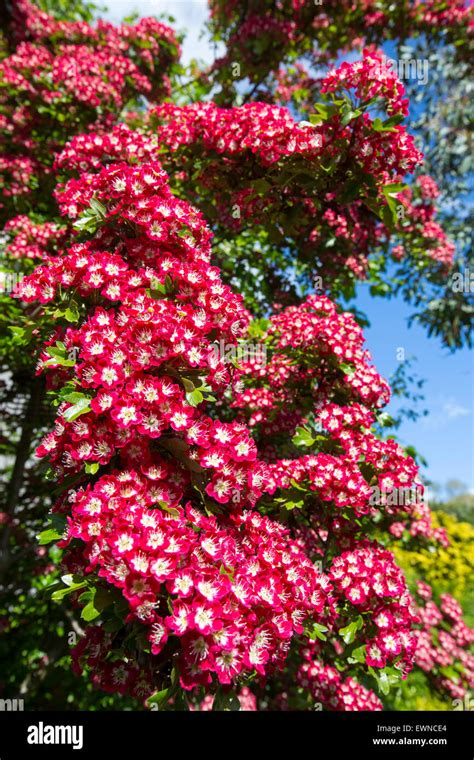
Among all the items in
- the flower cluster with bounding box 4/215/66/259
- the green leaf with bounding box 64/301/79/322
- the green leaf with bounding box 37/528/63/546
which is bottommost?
the green leaf with bounding box 37/528/63/546

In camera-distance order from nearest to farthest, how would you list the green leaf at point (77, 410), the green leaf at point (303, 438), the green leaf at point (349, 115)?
the green leaf at point (77, 410), the green leaf at point (349, 115), the green leaf at point (303, 438)

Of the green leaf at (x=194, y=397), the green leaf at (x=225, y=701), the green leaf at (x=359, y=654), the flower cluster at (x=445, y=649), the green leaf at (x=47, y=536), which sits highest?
the green leaf at (x=194, y=397)

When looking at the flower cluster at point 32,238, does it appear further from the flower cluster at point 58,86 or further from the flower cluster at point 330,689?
the flower cluster at point 330,689

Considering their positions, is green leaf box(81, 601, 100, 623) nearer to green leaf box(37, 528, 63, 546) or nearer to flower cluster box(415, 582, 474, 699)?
green leaf box(37, 528, 63, 546)

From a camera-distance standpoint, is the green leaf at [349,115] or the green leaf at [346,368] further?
the green leaf at [346,368]

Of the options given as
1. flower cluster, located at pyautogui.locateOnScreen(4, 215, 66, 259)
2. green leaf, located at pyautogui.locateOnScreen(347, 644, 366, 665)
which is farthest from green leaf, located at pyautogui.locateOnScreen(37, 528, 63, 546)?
flower cluster, located at pyautogui.locateOnScreen(4, 215, 66, 259)

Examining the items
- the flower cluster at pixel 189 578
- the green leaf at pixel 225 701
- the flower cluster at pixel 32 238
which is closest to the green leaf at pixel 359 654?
the flower cluster at pixel 189 578

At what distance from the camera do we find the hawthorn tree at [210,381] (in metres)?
1.64

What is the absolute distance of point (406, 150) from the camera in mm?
2672

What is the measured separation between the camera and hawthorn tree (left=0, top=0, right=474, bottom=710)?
164 cm

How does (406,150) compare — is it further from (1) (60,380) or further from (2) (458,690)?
(2) (458,690)

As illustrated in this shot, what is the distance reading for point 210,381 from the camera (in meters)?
2.05

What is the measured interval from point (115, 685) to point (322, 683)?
1.63 m

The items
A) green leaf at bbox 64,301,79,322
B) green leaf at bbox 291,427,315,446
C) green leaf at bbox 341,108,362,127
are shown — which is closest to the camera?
green leaf at bbox 64,301,79,322
